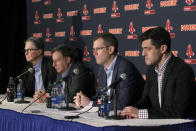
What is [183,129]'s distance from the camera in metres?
2.79

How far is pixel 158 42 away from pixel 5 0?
168 inches

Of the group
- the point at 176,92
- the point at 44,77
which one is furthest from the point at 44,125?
the point at 44,77

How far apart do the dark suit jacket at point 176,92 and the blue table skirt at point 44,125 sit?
0.87 ft

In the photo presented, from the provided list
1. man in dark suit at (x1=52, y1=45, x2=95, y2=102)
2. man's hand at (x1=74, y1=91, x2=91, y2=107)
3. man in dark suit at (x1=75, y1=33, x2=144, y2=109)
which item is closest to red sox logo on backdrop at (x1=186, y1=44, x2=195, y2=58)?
man in dark suit at (x1=75, y1=33, x2=144, y2=109)

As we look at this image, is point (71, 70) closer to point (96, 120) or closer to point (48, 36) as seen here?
point (96, 120)

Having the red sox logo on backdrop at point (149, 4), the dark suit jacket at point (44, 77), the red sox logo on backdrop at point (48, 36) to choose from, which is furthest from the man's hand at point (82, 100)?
the red sox logo on backdrop at point (48, 36)

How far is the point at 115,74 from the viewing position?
3.88m

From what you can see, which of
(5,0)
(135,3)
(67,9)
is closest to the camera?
(135,3)

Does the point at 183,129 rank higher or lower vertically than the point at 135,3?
lower

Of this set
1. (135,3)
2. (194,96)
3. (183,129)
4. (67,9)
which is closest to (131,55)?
(135,3)

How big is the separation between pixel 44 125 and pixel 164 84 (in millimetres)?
1134

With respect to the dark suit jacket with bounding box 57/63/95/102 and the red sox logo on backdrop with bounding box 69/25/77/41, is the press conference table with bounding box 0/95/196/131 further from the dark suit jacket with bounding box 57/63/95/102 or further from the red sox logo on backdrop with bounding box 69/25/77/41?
→ the red sox logo on backdrop with bounding box 69/25/77/41

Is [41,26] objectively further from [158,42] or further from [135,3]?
[158,42]

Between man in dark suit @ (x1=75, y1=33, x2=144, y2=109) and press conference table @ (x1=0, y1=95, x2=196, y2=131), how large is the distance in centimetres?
40
